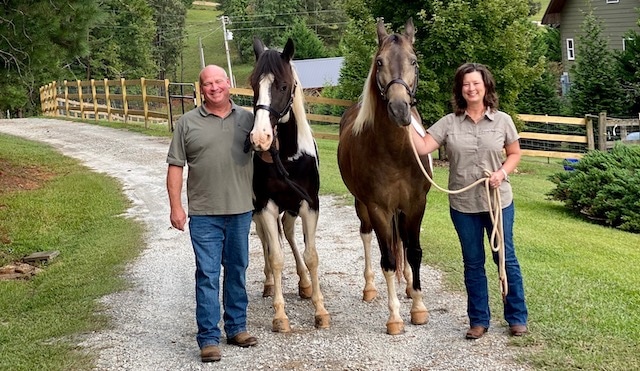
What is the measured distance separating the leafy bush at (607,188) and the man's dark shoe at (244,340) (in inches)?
265

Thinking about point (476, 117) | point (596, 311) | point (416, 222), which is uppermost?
point (476, 117)

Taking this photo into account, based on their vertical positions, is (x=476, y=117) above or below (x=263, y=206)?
above

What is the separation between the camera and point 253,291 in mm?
6383

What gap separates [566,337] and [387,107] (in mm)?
1929

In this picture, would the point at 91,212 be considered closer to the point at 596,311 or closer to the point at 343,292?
the point at 343,292

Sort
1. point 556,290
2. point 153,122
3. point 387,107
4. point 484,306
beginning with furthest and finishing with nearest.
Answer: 1. point 153,122
2. point 556,290
3. point 484,306
4. point 387,107

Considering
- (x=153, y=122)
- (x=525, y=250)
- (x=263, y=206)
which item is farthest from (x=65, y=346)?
(x=153, y=122)

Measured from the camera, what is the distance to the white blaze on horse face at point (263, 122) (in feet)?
14.3

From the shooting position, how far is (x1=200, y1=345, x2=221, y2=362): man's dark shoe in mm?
4566

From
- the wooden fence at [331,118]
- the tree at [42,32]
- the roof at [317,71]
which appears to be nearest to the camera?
the tree at [42,32]

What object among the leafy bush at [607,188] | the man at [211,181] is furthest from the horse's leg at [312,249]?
the leafy bush at [607,188]

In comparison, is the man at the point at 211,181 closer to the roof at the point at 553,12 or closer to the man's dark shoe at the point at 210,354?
the man's dark shoe at the point at 210,354

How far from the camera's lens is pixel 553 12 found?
1223 inches

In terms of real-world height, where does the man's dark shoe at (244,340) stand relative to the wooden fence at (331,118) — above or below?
below
